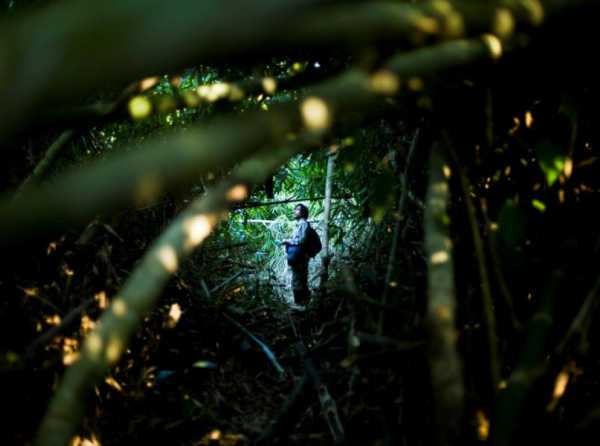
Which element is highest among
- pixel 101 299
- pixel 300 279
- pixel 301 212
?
pixel 301 212

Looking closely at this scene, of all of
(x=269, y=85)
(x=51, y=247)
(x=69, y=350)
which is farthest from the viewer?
(x=51, y=247)

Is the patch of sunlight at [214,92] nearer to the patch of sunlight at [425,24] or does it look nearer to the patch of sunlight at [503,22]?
the patch of sunlight at [425,24]

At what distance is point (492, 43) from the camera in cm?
107

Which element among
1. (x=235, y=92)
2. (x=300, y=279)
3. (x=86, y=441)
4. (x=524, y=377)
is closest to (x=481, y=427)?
(x=524, y=377)

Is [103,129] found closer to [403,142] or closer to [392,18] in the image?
[403,142]

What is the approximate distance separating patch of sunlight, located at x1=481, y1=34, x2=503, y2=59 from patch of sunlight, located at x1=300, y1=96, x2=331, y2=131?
546 mm

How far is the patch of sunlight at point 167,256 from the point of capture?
91 centimetres

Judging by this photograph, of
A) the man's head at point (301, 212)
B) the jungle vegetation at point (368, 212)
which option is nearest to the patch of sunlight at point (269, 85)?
the jungle vegetation at point (368, 212)

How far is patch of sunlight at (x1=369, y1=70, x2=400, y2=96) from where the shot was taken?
0.89 m

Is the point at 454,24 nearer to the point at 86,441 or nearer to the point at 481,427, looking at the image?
the point at 481,427

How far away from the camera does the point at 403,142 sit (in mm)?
2055

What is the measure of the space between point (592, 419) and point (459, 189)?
0.91 meters

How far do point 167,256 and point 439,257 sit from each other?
2.51 ft

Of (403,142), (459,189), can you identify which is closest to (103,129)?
(403,142)
